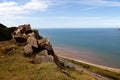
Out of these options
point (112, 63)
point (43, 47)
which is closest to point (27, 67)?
point (43, 47)

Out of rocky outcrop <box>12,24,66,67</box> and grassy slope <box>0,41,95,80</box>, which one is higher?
rocky outcrop <box>12,24,66,67</box>

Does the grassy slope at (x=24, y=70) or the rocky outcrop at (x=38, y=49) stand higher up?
the rocky outcrop at (x=38, y=49)

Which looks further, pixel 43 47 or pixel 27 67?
pixel 43 47

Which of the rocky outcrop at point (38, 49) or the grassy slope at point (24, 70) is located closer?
the grassy slope at point (24, 70)

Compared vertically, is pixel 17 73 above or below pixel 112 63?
above

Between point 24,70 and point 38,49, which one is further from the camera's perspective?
point 38,49

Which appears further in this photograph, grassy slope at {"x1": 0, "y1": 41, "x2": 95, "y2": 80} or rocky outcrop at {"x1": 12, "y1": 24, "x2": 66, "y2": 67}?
rocky outcrop at {"x1": 12, "y1": 24, "x2": 66, "y2": 67}

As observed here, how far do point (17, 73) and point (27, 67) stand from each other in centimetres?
247

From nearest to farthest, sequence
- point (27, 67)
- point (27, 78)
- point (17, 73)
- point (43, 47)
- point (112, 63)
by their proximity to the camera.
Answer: point (27, 78) < point (17, 73) < point (27, 67) < point (43, 47) < point (112, 63)

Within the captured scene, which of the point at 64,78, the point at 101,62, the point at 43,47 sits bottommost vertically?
the point at 101,62

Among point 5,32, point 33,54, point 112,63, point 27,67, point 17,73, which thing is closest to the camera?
point 17,73

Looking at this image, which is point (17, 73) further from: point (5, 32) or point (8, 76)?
point (5, 32)

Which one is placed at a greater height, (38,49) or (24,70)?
(38,49)

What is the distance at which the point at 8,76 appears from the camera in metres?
23.8
